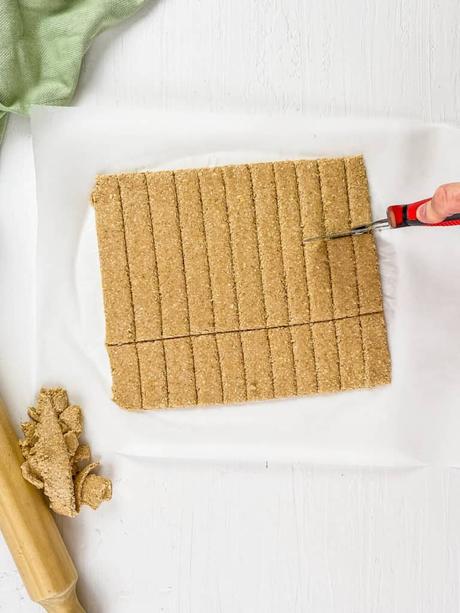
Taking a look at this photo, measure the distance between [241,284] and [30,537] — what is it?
50cm

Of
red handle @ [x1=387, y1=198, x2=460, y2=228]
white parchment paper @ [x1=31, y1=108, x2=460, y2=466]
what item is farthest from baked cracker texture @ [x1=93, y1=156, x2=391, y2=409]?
red handle @ [x1=387, y1=198, x2=460, y2=228]

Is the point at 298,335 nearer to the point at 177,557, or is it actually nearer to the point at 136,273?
the point at 136,273

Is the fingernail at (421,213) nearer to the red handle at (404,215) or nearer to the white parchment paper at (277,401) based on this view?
the red handle at (404,215)

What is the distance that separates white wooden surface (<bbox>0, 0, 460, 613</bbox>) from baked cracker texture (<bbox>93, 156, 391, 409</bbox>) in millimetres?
126

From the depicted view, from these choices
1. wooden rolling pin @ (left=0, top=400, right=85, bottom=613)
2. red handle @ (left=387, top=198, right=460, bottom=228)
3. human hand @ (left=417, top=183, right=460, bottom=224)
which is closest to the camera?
human hand @ (left=417, top=183, right=460, bottom=224)

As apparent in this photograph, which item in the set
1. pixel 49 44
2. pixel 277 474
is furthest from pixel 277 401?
pixel 49 44

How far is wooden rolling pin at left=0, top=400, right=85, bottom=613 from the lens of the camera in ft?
3.50

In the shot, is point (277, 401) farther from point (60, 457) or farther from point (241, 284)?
point (60, 457)

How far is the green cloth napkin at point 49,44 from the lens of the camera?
1122 mm

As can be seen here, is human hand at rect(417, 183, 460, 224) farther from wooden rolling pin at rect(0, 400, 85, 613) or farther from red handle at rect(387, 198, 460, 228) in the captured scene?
wooden rolling pin at rect(0, 400, 85, 613)

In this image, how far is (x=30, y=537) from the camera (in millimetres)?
1065

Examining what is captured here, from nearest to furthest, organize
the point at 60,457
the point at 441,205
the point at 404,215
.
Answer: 1. the point at 441,205
2. the point at 404,215
3. the point at 60,457

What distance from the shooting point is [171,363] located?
1.13 meters

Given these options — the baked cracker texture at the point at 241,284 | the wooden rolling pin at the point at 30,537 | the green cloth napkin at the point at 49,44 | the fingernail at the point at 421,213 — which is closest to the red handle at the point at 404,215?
the fingernail at the point at 421,213
